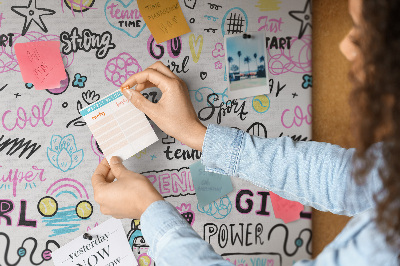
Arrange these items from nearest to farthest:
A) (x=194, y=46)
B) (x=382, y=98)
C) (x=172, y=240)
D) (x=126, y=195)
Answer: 1. (x=382, y=98)
2. (x=172, y=240)
3. (x=126, y=195)
4. (x=194, y=46)

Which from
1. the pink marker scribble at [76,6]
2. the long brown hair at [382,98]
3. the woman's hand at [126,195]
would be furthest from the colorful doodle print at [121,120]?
the long brown hair at [382,98]

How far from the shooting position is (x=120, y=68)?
81 centimetres

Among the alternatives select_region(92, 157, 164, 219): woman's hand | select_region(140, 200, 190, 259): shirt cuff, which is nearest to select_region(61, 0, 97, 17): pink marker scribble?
select_region(92, 157, 164, 219): woman's hand

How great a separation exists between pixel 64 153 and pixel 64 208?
0.40ft

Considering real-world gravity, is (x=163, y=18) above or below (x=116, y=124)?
above

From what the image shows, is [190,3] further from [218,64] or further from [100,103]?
[100,103]

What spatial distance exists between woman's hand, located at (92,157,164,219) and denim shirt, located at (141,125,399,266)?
0.03m

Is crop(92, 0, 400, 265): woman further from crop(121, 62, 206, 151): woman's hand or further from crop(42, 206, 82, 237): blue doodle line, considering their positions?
crop(42, 206, 82, 237): blue doodle line

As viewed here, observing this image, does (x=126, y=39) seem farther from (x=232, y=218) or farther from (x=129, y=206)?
(x=232, y=218)

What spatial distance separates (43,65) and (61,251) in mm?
400

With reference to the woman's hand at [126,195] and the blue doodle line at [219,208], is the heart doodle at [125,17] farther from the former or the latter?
the blue doodle line at [219,208]

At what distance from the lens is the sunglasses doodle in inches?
31.4

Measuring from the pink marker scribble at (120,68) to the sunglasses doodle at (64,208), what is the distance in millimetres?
239

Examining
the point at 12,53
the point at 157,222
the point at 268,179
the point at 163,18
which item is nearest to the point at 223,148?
the point at 268,179
